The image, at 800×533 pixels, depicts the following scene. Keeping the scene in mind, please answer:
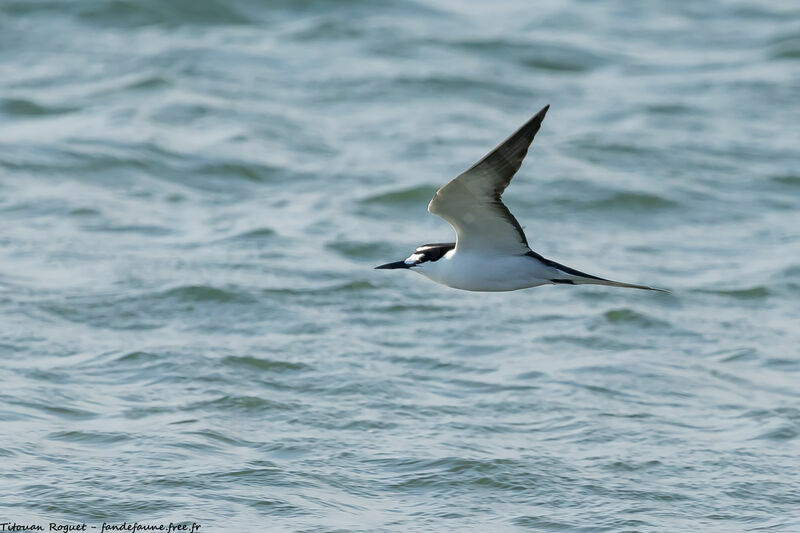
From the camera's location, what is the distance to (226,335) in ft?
35.4

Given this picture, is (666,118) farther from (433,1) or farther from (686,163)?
(433,1)

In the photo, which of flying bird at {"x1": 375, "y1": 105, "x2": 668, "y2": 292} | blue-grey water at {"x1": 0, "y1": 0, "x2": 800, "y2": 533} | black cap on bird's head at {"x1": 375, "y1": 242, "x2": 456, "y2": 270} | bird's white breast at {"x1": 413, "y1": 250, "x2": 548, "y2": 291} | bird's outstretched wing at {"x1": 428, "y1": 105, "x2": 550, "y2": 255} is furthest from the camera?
blue-grey water at {"x1": 0, "y1": 0, "x2": 800, "y2": 533}

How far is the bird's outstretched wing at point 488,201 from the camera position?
6297 mm

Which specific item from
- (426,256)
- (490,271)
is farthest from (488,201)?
(426,256)

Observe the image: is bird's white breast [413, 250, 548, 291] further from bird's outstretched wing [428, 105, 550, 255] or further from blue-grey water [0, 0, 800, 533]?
blue-grey water [0, 0, 800, 533]

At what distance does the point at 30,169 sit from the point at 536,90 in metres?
6.80

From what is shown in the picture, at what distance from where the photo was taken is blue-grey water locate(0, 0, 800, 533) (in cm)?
847

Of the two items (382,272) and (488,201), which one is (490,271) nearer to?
(488,201)

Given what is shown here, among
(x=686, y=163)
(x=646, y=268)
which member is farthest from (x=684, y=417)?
(x=686, y=163)

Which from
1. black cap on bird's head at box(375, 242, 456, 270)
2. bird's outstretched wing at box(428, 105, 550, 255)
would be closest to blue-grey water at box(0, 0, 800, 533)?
black cap on bird's head at box(375, 242, 456, 270)

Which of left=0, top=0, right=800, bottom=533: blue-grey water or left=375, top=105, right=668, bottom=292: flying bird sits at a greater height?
left=375, top=105, right=668, bottom=292: flying bird

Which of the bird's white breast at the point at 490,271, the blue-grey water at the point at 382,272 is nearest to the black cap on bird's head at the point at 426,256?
the bird's white breast at the point at 490,271

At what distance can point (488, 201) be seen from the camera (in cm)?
681

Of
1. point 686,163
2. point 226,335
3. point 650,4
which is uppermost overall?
point 650,4
